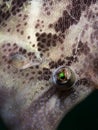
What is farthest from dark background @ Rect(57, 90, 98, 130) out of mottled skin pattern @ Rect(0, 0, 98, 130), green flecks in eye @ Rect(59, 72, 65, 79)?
green flecks in eye @ Rect(59, 72, 65, 79)

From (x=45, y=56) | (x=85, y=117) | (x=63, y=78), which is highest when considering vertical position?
(x=45, y=56)

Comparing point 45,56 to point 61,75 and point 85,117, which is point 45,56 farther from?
point 85,117

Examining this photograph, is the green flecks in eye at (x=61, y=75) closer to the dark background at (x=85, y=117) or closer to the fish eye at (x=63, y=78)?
the fish eye at (x=63, y=78)

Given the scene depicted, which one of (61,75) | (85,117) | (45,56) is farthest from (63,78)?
(85,117)

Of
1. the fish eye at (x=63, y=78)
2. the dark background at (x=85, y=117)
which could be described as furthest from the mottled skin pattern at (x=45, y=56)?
the dark background at (x=85, y=117)

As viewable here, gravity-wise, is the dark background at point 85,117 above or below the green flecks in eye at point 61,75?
below
